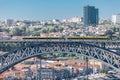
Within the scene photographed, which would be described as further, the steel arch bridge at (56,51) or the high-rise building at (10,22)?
the high-rise building at (10,22)

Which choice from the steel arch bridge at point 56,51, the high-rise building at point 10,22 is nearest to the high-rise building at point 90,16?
the high-rise building at point 10,22

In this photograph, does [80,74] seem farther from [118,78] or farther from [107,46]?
[107,46]

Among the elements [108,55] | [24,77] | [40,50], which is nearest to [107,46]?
[108,55]

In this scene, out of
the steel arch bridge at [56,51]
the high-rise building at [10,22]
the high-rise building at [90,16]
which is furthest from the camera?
the high-rise building at [90,16]

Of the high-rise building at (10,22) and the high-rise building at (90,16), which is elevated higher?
the high-rise building at (90,16)

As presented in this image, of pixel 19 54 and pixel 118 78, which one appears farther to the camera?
pixel 118 78

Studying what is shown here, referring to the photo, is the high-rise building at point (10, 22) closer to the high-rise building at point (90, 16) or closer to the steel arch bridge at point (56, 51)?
the high-rise building at point (90, 16)

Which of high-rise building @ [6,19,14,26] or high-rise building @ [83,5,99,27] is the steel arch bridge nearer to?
high-rise building @ [6,19,14,26]

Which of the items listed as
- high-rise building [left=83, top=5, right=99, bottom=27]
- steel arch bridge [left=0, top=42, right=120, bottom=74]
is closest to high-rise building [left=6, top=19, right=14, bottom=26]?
high-rise building [left=83, top=5, right=99, bottom=27]
